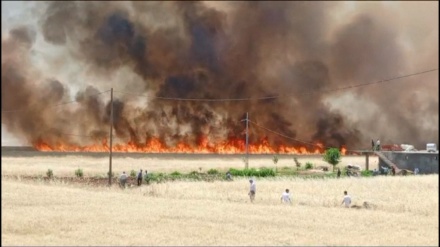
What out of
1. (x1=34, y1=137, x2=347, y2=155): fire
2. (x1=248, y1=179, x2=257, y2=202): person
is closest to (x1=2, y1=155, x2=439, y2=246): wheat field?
(x1=248, y1=179, x2=257, y2=202): person

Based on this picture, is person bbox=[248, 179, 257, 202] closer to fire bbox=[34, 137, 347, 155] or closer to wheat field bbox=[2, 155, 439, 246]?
wheat field bbox=[2, 155, 439, 246]

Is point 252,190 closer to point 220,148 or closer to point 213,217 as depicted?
point 213,217

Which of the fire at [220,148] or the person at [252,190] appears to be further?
the fire at [220,148]

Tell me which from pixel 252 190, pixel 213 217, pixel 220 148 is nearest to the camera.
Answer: pixel 213 217

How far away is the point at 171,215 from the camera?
2795 centimetres

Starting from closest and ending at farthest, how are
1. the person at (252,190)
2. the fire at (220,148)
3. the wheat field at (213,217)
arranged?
the wheat field at (213,217)
the person at (252,190)
the fire at (220,148)

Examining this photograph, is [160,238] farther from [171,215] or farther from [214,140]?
[214,140]

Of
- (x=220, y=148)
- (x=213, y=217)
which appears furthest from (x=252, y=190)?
(x=220, y=148)

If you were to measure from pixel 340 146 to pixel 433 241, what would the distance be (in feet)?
355

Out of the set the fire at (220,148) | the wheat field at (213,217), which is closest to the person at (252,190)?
the wheat field at (213,217)

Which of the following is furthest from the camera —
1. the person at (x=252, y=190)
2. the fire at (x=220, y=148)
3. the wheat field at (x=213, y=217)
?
the fire at (x=220, y=148)

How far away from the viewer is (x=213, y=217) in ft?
89.8

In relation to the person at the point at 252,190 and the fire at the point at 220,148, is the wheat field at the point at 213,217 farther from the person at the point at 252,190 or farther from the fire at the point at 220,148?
the fire at the point at 220,148

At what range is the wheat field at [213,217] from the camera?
2127cm
